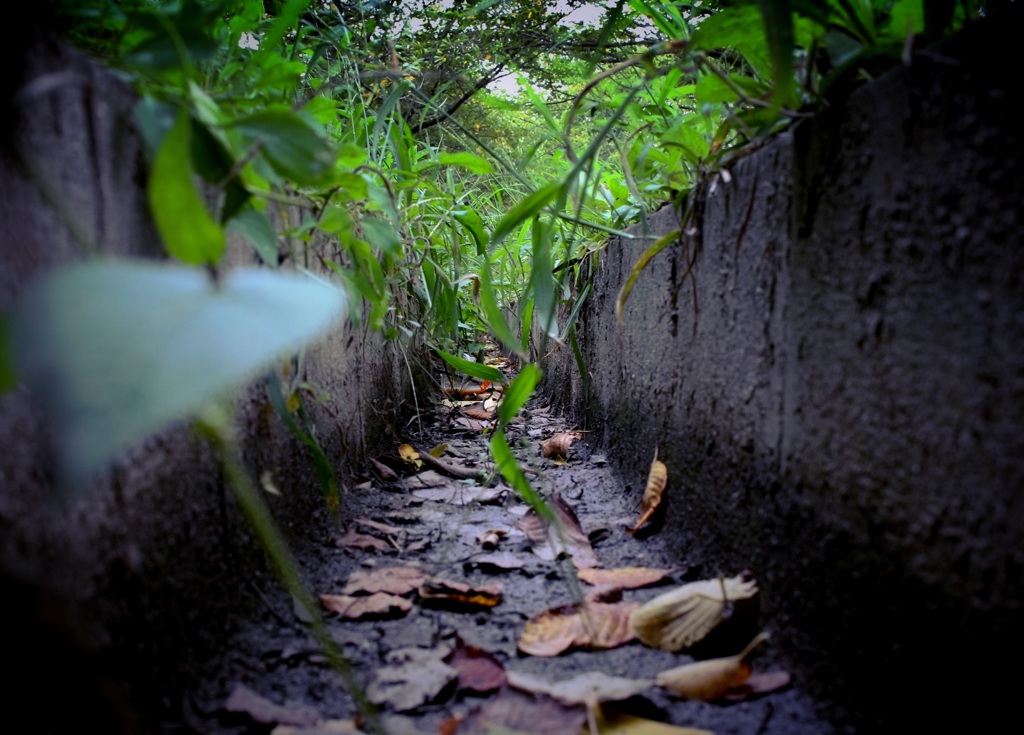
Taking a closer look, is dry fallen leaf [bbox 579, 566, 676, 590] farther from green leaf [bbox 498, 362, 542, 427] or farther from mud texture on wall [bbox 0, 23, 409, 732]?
mud texture on wall [bbox 0, 23, 409, 732]

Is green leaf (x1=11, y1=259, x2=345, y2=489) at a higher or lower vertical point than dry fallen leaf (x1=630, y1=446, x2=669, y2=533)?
higher

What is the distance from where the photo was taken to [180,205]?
42 cm

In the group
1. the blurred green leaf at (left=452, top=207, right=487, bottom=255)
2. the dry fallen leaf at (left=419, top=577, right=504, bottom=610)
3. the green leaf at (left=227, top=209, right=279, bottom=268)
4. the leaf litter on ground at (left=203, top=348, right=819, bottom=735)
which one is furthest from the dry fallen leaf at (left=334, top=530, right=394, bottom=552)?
the blurred green leaf at (left=452, top=207, right=487, bottom=255)

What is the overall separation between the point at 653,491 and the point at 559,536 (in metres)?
0.24

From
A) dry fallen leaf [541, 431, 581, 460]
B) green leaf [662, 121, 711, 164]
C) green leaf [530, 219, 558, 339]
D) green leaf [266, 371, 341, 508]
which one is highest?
green leaf [662, 121, 711, 164]

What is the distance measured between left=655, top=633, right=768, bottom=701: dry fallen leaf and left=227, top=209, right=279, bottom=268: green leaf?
2.12ft

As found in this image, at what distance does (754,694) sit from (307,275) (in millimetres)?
777

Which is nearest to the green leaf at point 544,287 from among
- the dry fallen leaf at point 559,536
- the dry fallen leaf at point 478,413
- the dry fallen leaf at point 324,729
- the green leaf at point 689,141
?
the green leaf at point 689,141

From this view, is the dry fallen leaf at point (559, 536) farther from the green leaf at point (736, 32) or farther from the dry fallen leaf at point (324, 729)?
the green leaf at point (736, 32)

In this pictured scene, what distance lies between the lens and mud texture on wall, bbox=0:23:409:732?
0.33 meters

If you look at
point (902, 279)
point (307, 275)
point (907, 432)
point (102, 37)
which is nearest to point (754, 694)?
point (907, 432)

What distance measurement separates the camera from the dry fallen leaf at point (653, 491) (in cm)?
112

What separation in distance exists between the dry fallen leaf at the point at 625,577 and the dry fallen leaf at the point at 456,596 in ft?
0.48

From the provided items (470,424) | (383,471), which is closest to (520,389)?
(383,471)
